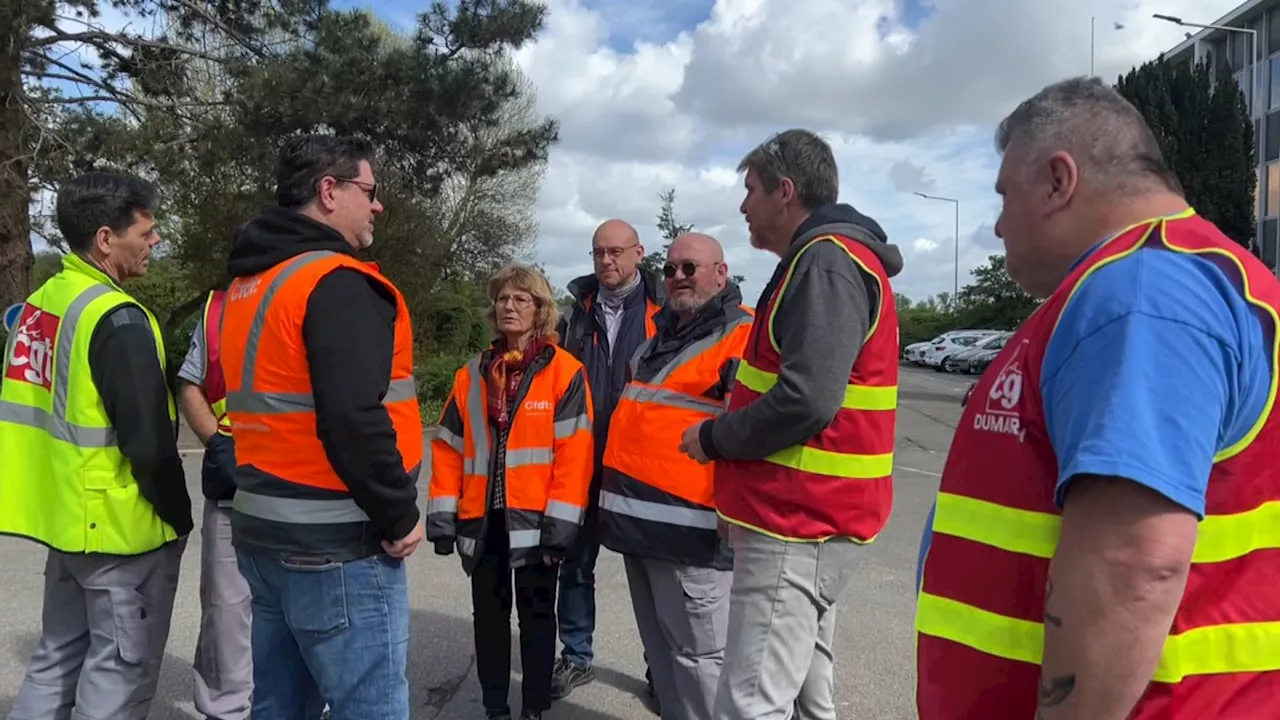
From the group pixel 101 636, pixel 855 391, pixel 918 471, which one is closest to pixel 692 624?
pixel 855 391

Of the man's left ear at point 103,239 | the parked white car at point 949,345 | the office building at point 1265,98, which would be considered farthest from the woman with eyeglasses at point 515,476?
the parked white car at point 949,345

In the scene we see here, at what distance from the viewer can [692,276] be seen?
3609 millimetres

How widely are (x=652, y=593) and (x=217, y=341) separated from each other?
1.83 metres

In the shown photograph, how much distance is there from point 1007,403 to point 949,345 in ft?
131

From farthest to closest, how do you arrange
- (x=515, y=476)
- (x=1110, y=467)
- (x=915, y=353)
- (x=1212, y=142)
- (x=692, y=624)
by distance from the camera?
(x=915, y=353), (x=1212, y=142), (x=515, y=476), (x=692, y=624), (x=1110, y=467)

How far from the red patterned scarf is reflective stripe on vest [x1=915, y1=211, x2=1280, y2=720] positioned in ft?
8.04

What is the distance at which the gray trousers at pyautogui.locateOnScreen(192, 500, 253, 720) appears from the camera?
11.2 feet

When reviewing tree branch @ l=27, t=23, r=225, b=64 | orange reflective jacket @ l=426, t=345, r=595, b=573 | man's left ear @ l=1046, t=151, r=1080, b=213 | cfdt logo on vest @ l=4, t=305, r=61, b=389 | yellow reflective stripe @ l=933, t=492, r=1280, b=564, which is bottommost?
orange reflective jacket @ l=426, t=345, r=595, b=573

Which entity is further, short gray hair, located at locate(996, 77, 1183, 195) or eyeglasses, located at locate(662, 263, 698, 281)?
eyeglasses, located at locate(662, 263, 698, 281)

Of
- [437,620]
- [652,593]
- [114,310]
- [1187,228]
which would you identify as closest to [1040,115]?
[1187,228]

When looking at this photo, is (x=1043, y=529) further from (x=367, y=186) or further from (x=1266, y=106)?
(x=1266, y=106)

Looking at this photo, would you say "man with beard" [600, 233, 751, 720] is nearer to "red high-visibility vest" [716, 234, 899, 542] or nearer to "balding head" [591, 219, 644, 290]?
"red high-visibility vest" [716, 234, 899, 542]

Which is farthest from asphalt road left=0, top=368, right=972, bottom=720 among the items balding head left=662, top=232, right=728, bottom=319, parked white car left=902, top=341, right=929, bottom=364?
parked white car left=902, top=341, right=929, bottom=364

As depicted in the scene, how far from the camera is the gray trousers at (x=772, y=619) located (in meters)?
2.50
